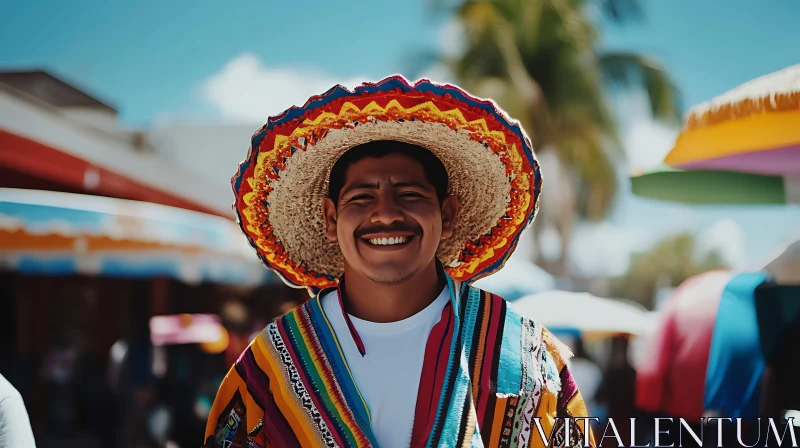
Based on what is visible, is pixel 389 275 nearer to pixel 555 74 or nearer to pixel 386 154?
pixel 386 154

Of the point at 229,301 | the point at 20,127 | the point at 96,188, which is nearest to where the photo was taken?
the point at 20,127

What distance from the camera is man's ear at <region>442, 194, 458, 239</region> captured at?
96.9 inches

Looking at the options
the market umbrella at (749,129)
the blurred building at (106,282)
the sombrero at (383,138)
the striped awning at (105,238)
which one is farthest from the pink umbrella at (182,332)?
the market umbrella at (749,129)

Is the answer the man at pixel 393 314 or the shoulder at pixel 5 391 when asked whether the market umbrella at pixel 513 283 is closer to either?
the man at pixel 393 314

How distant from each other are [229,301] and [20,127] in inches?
238

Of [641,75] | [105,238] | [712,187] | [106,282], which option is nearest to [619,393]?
[712,187]

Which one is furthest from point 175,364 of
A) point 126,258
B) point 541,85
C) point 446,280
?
point 541,85

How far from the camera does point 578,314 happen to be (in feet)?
20.3

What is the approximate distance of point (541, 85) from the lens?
18.5 meters

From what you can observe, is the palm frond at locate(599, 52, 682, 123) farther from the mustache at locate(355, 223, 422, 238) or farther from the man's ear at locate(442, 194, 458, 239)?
the mustache at locate(355, 223, 422, 238)

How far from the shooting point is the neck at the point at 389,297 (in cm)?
227

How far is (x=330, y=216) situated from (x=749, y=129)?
1599 mm

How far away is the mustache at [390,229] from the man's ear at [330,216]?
0.64 ft

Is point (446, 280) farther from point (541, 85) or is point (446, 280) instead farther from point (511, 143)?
point (541, 85)
